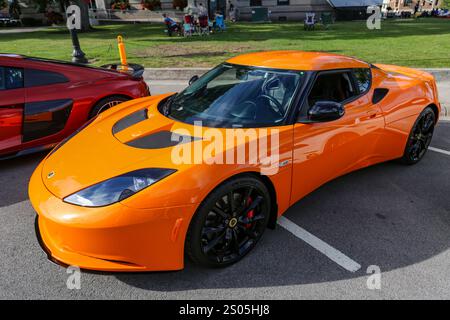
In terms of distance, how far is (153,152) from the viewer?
251 cm

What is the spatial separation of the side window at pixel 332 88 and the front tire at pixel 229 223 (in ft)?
3.36

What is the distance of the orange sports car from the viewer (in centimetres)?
218

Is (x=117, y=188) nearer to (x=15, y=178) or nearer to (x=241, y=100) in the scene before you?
(x=241, y=100)

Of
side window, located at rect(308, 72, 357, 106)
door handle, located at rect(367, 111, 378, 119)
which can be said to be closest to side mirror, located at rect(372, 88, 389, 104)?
door handle, located at rect(367, 111, 378, 119)

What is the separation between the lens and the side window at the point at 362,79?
11.6 feet

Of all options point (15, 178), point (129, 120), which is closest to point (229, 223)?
point (129, 120)

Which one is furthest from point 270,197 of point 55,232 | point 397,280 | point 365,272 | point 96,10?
point 96,10

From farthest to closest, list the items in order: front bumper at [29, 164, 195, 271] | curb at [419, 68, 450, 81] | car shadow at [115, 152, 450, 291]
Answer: curb at [419, 68, 450, 81] < car shadow at [115, 152, 450, 291] < front bumper at [29, 164, 195, 271]

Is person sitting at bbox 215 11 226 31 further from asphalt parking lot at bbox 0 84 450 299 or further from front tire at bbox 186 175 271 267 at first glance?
front tire at bbox 186 175 271 267

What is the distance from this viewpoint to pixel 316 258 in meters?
2.73

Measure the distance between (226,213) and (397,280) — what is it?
1.34 metres

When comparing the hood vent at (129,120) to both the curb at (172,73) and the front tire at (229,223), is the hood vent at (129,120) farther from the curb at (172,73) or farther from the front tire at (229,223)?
the curb at (172,73)

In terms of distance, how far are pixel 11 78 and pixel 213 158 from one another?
3.22m

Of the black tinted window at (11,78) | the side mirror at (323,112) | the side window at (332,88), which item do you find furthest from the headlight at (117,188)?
the black tinted window at (11,78)
